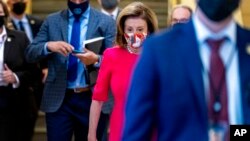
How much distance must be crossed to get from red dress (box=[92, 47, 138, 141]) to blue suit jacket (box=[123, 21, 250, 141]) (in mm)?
1294

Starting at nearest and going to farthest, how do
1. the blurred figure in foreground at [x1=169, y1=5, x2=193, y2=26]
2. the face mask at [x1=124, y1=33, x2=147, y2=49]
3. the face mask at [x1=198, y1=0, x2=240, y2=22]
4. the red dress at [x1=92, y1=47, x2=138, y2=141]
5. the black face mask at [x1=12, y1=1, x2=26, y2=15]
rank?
the face mask at [x1=198, y1=0, x2=240, y2=22]
the red dress at [x1=92, y1=47, x2=138, y2=141]
the face mask at [x1=124, y1=33, x2=147, y2=49]
the blurred figure in foreground at [x1=169, y1=5, x2=193, y2=26]
the black face mask at [x1=12, y1=1, x2=26, y2=15]

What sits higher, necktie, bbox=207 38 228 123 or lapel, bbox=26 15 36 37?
lapel, bbox=26 15 36 37

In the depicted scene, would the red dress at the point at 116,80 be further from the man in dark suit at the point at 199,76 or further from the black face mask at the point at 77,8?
the man in dark suit at the point at 199,76

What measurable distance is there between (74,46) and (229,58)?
255 centimetres

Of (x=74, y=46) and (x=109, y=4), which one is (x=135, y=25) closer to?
(x=74, y=46)

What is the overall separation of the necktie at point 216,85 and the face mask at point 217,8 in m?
0.08

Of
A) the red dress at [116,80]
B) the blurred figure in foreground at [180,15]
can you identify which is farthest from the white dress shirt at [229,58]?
the blurred figure in foreground at [180,15]

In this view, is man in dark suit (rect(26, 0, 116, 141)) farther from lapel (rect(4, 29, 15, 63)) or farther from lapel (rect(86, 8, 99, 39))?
lapel (rect(4, 29, 15, 63))

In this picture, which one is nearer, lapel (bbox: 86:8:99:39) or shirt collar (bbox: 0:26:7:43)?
lapel (bbox: 86:8:99:39)

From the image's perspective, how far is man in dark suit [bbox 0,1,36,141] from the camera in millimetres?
5430

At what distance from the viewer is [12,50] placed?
554cm

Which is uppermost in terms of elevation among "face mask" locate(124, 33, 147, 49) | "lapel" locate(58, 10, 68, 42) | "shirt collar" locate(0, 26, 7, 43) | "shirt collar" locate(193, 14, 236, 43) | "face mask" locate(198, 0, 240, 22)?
"shirt collar" locate(0, 26, 7, 43)

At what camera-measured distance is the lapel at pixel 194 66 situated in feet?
6.96

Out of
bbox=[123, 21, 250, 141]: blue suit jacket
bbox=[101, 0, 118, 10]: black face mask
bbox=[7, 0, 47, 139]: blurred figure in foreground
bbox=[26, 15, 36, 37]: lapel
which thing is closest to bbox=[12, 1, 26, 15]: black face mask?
bbox=[7, 0, 47, 139]: blurred figure in foreground
